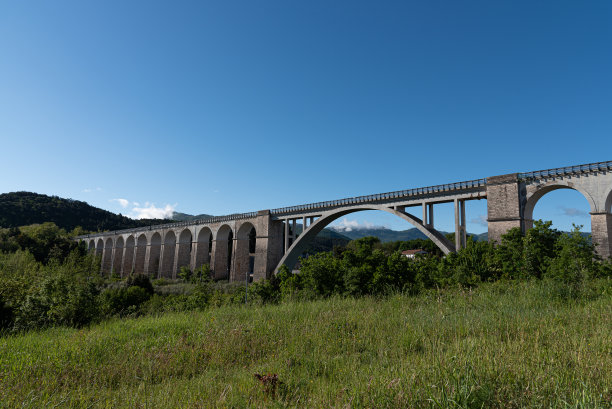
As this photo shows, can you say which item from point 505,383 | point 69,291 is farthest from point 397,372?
point 69,291

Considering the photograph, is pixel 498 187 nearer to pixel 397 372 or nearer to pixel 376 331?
pixel 376 331

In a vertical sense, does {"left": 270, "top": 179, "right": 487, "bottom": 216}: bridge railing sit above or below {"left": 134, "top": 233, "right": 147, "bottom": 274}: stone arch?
above

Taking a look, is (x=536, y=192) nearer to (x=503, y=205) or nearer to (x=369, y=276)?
(x=503, y=205)

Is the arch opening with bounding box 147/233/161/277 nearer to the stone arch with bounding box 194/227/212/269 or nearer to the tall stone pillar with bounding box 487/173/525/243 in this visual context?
the stone arch with bounding box 194/227/212/269

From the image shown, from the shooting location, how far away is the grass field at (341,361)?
239 centimetres

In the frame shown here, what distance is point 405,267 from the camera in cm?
1527

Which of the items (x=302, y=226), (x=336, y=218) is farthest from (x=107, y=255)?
(x=336, y=218)

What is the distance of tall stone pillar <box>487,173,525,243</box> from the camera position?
2102 centimetres

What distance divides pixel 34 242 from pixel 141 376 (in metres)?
67.1

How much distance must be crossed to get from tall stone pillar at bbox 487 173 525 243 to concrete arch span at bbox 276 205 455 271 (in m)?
3.33

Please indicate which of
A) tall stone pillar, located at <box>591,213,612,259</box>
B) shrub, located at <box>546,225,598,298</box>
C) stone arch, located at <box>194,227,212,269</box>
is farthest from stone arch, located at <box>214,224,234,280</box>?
tall stone pillar, located at <box>591,213,612,259</box>

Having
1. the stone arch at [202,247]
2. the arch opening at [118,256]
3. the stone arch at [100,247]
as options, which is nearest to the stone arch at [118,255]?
the arch opening at [118,256]

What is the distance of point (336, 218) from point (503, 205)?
16.5m

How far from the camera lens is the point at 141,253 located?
57156 millimetres
